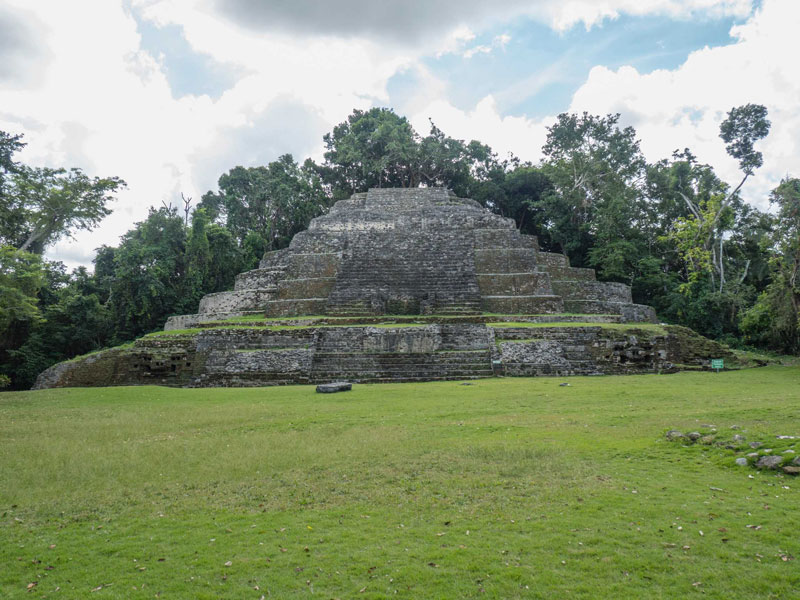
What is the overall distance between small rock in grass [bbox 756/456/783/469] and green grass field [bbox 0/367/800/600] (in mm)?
182

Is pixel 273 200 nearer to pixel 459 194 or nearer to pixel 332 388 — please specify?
pixel 459 194

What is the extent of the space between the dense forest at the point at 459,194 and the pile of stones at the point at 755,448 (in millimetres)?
10470

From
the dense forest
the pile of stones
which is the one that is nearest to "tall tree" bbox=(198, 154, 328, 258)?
the dense forest

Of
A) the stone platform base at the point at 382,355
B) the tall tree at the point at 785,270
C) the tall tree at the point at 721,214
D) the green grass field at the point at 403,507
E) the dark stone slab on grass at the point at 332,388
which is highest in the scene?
the tall tree at the point at 721,214

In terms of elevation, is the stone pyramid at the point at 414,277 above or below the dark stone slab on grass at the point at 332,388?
above

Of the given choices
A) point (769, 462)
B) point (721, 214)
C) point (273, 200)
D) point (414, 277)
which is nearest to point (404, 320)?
point (414, 277)

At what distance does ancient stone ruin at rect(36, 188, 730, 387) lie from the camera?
44.1 ft

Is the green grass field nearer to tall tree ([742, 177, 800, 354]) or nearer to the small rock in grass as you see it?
the small rock in grass

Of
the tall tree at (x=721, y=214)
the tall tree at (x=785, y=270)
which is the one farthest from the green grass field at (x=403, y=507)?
the tall tree at (x=721, y=214)

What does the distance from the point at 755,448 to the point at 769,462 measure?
35cm

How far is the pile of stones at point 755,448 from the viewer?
15.0 feet

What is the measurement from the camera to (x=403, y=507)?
159 inches

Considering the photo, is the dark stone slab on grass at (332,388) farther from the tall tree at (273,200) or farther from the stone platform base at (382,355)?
the tall tree at (273,200)

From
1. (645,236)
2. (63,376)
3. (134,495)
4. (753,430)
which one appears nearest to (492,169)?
(645,236)
